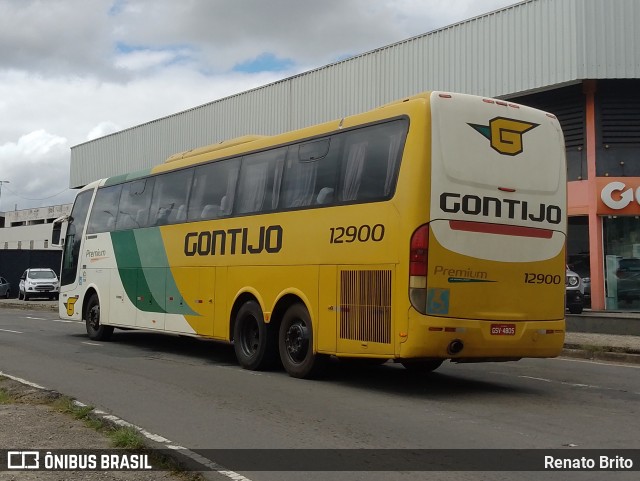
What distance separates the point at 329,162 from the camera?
10.7 m

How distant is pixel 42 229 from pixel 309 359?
238 ft

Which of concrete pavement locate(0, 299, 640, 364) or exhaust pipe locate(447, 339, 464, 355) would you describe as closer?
exhaust pipe locate(447, 339, 464, 355)

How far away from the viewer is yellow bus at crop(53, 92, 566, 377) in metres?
9.27

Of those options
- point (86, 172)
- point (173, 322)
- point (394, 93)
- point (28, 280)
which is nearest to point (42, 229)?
point (86, 172)

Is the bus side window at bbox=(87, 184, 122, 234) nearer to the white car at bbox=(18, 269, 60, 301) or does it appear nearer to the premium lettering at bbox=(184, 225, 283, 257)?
the premium lettering at bbox=(184, 225, 283, 257)

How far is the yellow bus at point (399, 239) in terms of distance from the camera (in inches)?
365

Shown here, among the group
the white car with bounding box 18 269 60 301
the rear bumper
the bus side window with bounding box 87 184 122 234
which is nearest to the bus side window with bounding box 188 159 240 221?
the bus side window with bounding box 87 184 122 234

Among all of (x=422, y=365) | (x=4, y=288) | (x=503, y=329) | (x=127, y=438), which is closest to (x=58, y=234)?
(x=422, y=365)

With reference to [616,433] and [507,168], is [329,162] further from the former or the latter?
[616,433]

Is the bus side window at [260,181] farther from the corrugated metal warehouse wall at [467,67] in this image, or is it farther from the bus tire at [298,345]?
the corrugated metal warehouse wall at [467,67]

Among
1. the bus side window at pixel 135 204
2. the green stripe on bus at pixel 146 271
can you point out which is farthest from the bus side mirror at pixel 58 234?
the bus side window at pixel 135 204

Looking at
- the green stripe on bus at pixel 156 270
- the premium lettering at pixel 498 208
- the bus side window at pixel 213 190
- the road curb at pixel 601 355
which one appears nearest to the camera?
the premium lettering at pixel 498 208

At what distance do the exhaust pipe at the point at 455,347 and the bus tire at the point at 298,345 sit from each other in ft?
6.99

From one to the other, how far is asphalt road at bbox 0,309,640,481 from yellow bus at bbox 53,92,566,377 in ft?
1.83
